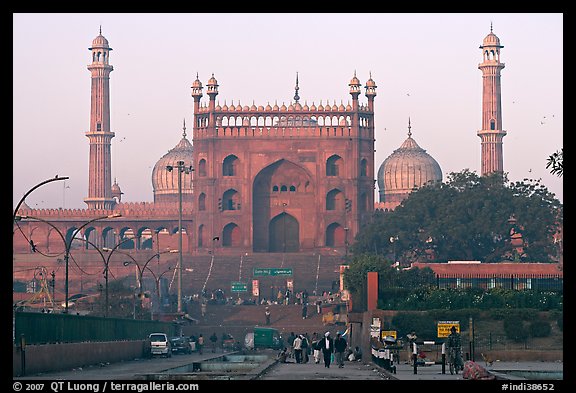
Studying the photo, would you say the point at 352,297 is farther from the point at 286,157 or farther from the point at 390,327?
the point at 286,157

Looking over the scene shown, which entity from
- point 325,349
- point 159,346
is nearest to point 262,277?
point 159,346

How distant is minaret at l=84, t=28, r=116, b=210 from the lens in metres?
109

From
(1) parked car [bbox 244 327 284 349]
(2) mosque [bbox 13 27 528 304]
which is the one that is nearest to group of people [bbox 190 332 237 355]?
(1) parked car [bbox 244 327 284 349]

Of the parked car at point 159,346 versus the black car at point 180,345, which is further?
the black car at point 180,345

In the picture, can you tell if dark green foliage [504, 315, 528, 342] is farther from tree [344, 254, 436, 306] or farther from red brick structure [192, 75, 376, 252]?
red brick structure [192, 75, 376, 252]

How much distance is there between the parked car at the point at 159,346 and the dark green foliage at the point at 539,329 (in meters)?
12.5

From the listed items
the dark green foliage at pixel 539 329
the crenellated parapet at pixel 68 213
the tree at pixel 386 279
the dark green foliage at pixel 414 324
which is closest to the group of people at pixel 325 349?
the dark green foliage at pixel 414 324

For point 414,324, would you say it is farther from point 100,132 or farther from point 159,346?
point 100,132

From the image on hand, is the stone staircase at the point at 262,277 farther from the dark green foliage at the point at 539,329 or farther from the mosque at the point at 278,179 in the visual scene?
the dark green foliage at the point at 539,329

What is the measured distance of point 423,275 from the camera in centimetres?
5422

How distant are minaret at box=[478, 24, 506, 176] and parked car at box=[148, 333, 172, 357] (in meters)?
59.8

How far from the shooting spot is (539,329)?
132ft

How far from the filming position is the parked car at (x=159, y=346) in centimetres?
4631
